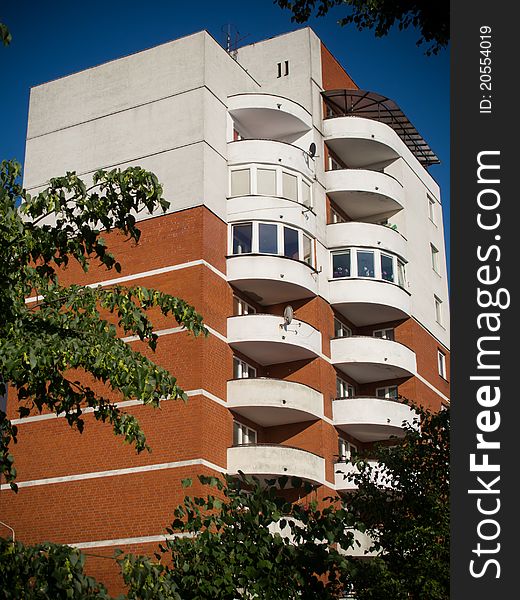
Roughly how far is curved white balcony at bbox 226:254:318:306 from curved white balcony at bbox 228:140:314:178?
4.16 meters

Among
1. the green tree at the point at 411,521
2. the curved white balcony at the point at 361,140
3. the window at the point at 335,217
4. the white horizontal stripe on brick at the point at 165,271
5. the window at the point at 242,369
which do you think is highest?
the curved white balcony at the point at 361,140

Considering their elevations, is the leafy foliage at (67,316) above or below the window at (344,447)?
below

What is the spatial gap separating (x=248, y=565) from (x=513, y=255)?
635 cm

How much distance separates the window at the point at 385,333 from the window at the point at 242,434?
857cm

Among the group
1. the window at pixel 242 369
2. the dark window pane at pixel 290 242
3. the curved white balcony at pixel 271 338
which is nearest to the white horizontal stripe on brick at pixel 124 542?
the window at pixel 242 369

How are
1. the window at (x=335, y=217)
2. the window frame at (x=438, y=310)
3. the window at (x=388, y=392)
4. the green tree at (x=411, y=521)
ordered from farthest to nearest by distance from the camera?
the window frame at (x=438, y=310) → the window at (x=335, y=217) → the window at (x=388, y=392) → the green tree at (x=411, y=521)

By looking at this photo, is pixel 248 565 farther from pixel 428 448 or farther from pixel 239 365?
pixel 239 365

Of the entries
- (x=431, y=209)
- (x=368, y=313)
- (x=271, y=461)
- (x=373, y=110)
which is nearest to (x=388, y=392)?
(x=368, y=313)

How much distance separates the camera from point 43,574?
391 inches

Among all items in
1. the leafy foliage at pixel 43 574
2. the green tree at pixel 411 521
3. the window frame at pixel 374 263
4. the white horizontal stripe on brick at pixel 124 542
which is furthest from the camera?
the window frame at pixel 374 263

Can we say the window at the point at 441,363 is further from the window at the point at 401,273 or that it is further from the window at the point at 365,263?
the window at the point at 365,263

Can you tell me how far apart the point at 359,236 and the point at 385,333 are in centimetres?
452

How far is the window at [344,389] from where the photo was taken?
1580 inches

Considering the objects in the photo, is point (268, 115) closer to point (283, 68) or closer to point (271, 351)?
point (283, 68)
